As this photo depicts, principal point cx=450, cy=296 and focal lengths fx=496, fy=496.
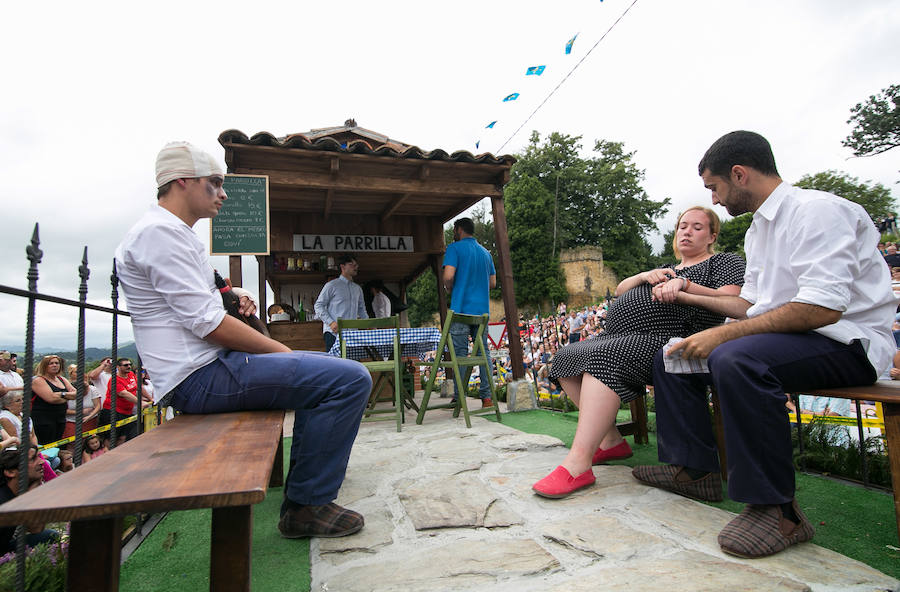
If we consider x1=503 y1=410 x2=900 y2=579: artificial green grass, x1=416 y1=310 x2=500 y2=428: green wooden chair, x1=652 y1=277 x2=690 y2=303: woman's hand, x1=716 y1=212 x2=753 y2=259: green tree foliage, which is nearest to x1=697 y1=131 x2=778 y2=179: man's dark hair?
x1=652 y1=277 x2=690 y2=303: woman's hand

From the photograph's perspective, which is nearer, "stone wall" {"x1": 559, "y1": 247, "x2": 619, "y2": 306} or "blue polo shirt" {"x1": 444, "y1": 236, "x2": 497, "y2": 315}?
"blue polo shirt" {"x1": 444, "y1": 236, "x2": 497, "y2": 315}

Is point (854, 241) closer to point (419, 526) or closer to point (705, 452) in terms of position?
point (705, 452)

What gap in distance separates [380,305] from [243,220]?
319 cm

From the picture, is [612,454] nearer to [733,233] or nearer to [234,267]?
[234,267]

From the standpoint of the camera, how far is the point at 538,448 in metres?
3.24

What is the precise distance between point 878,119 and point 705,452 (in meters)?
26.9

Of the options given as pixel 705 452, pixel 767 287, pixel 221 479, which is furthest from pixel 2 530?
pixel 767 287

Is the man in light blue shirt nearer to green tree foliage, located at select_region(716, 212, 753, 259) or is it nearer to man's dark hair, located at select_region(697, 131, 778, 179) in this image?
man's dark hair, located at select_region(697, 131, 778, 179)

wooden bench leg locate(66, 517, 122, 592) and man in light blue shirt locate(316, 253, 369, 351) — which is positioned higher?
man in light blue shirt locate(316, 253, 369, 351)

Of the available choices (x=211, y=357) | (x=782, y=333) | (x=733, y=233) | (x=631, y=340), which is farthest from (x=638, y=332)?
(x=733, y=233)

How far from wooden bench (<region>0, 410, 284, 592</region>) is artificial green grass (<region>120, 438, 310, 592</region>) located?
52 cm

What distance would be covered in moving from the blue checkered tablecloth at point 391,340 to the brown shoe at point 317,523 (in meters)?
2.66

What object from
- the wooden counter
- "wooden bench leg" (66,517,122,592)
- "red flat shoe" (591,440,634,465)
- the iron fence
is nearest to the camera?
"wooden bench leg" (66,517,122,592)

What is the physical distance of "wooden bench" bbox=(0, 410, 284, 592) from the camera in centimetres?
81
